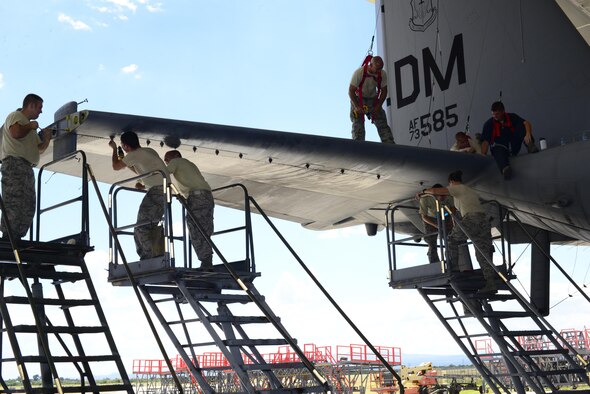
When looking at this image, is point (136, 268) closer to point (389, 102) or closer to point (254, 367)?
point (254, 367)

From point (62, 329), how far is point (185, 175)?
298cm

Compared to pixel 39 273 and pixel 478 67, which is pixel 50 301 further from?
pixel 478 67

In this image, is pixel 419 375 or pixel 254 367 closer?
pixel 254 367

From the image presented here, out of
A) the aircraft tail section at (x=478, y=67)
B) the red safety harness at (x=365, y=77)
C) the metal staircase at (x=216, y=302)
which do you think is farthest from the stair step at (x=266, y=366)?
the aircraft tail section at (x=478, y=67)

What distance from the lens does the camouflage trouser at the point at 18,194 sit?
307 inches

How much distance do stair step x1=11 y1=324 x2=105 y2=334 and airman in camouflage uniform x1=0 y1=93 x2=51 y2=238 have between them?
1102 mm

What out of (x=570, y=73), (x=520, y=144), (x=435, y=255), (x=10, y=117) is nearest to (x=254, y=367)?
(x=10, y=117)

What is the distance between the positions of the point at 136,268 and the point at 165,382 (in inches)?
1140

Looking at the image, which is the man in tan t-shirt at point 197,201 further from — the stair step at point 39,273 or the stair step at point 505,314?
the stair step at point 505,314

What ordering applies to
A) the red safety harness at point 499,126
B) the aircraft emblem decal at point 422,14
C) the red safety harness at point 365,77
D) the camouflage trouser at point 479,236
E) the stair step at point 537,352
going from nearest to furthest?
the stair step at point 537,352
the camouflage trouser at point 479,236
the red safety harness at point 499,126
the red safety harness at point 365,77
the aircraft emblem decal at point 422,14

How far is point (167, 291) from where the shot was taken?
9844 millimetres

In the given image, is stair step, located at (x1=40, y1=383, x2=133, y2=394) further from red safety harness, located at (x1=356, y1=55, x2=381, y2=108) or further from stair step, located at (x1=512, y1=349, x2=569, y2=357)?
red safety harness, located at (x1=356, y1=55, x2=381, y2=108)

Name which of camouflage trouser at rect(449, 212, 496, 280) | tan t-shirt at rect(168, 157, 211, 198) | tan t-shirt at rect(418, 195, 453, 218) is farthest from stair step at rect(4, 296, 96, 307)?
tan t-shirt at rect(418, 195, 453, 218)

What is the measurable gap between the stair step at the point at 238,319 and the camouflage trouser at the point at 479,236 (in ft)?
12.1
